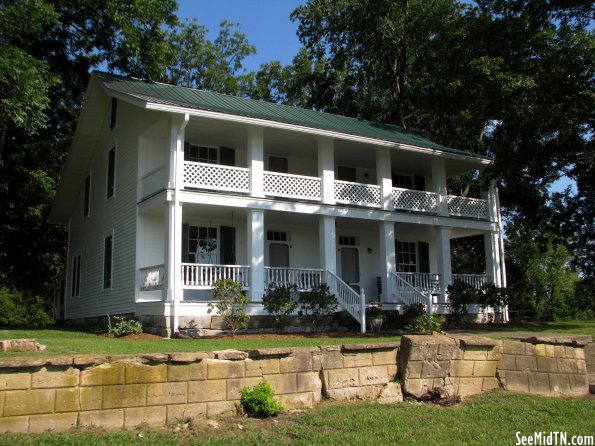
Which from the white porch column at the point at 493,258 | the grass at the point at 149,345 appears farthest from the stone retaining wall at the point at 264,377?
the white porch column at the point at 493,258

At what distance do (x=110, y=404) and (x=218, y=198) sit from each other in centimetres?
1041

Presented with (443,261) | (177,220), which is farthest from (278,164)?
(443,261)

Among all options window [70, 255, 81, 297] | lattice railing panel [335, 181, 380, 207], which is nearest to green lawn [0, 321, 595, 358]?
lattice railing panel [335, 181, 380, 207]

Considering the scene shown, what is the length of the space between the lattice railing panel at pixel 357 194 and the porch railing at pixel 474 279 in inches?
160

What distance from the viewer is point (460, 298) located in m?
19.3

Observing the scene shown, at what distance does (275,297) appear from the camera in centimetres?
1576

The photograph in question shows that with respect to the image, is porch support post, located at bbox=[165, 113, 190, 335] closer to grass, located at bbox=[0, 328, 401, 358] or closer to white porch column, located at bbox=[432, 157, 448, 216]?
grass, located at bbox=[0, 328, 401, 358]

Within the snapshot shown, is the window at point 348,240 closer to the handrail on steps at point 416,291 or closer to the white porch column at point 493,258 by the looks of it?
the handrail on steps at point 416,291

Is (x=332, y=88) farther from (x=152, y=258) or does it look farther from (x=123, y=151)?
(x=152, y=258)

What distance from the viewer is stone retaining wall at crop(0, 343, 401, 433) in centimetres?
591

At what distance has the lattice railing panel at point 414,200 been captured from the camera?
20.1 meters

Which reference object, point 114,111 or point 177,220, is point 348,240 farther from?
point 114,111

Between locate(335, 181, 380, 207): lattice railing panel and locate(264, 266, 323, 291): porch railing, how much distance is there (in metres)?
2.61

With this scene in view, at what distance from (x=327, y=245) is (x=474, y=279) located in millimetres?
6695
